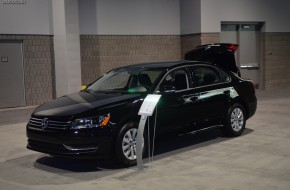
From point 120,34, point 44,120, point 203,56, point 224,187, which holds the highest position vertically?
point 120,34

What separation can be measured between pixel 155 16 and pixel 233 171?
10.8m

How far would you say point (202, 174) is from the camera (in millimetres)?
5668

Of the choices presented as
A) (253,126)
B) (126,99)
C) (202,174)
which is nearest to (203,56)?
(253,126)

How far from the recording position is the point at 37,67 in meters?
13.4

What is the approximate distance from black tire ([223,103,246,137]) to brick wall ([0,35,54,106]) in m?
7.40

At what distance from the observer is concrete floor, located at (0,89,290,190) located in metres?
5.34

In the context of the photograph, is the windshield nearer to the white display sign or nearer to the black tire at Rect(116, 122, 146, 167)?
the white display sign

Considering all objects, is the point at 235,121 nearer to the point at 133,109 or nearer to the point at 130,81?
the point at 130,81

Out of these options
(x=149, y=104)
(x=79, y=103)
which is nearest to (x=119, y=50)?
(x=79, y=103)

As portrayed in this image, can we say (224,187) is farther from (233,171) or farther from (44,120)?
(44,120)

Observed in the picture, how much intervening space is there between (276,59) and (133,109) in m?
12.8

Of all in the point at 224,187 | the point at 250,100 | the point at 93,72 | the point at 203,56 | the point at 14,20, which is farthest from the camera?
the point at 93,72

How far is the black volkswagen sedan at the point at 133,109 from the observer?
231 inches

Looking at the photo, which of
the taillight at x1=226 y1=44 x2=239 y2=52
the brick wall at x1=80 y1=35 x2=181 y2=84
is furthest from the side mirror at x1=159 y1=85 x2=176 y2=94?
the brick wall at x1=80 y1=35 x2=181 y2=84
